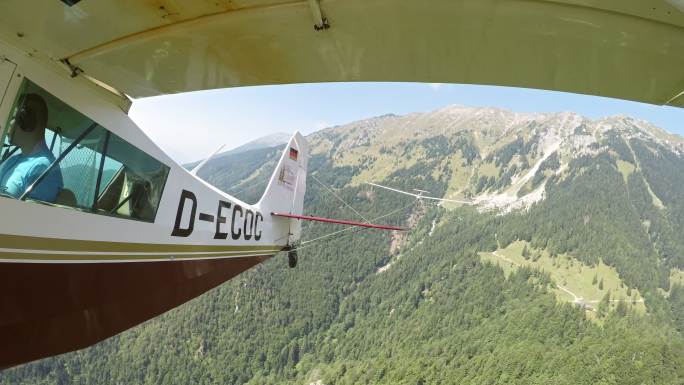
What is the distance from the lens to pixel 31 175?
257 centimetres

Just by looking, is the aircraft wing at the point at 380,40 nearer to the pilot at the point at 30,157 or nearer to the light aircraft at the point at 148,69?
the light aircraft at the point at 148,69

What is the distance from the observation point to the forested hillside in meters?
98.1

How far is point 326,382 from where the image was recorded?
11162cm

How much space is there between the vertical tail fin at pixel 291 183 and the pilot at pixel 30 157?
6511mm

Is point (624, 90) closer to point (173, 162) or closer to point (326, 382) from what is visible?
point (173, 162)

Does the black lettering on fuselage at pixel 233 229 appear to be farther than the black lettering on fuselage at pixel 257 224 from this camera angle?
No

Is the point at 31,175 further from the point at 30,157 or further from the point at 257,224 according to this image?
the point at 257,224

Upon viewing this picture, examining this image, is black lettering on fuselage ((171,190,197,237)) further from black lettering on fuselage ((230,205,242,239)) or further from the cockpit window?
black lettering on fuselage ((230,205,242,239))

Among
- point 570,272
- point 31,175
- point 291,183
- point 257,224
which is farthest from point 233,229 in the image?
point 570,272

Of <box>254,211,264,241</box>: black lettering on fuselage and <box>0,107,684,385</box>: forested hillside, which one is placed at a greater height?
<box>254,211,264,241</box>: black lettering on fuselage

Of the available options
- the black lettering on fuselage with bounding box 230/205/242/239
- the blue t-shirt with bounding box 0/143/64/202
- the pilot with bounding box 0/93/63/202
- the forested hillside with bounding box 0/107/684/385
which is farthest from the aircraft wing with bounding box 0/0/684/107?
the forested hillside with bounding box 0/107/684/385

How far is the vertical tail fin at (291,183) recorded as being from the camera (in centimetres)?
971

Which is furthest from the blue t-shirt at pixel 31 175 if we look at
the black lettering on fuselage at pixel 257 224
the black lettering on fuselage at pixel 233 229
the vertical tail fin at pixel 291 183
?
the vertical tail fin at pixel 291 183

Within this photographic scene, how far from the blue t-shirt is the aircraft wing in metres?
0.59
